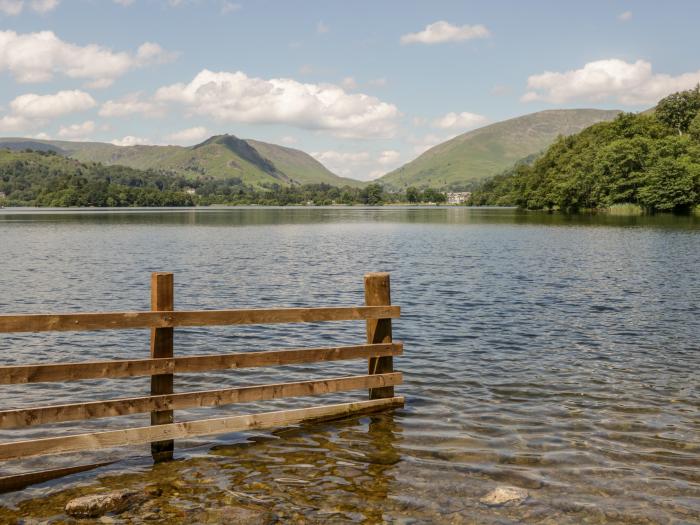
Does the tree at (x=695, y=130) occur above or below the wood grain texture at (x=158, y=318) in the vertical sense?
above

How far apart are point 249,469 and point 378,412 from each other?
363 centimetres

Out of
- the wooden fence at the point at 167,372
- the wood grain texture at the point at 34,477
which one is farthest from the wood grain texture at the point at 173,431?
the wood grain texture at the point at 34,477

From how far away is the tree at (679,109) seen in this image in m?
180

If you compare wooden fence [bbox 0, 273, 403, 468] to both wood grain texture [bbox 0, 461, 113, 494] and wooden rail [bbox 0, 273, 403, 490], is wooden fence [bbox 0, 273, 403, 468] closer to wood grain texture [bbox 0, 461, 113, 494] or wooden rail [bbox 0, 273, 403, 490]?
wooden rail [bbox 0, 273, 403, 490]

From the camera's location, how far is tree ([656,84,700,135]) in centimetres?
17950

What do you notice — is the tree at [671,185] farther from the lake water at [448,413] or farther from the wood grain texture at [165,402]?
the wood grain texture at [165,402]

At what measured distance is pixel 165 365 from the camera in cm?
974

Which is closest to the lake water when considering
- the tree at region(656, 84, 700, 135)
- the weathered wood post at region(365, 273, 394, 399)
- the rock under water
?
the rock under water

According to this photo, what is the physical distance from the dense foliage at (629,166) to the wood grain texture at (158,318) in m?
139

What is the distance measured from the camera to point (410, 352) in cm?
1922

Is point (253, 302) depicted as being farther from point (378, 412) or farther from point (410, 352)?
point (378, 412)

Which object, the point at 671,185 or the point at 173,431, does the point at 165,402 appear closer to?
the point at 173,431

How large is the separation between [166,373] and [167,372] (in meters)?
0.04

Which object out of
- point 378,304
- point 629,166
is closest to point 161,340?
point 378,304
